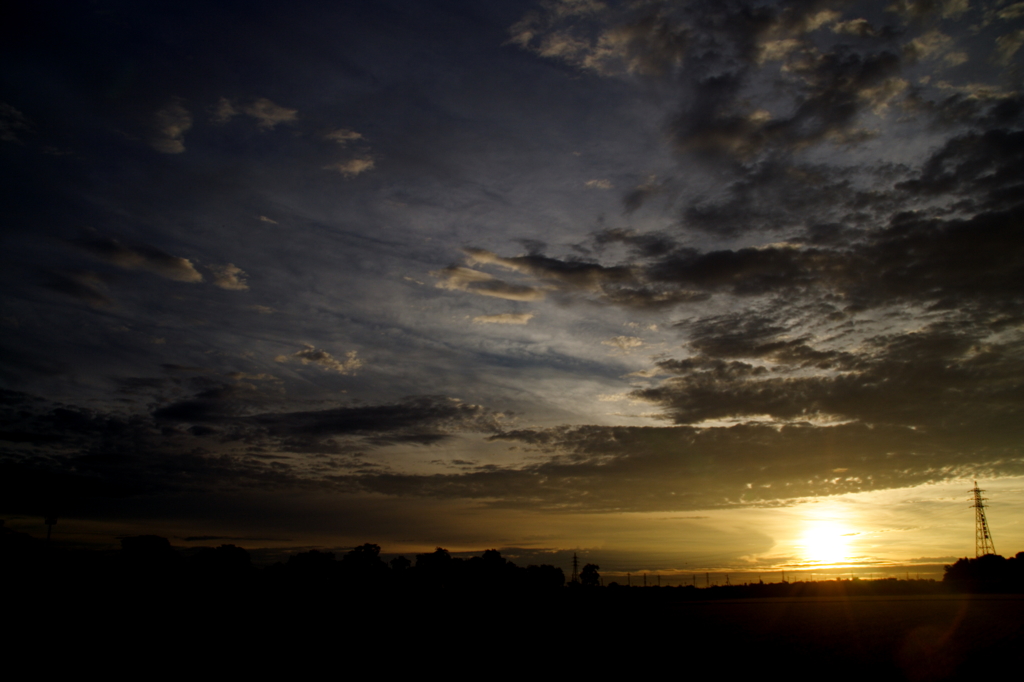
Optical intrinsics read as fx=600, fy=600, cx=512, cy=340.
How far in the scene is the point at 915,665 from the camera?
88.4 ft

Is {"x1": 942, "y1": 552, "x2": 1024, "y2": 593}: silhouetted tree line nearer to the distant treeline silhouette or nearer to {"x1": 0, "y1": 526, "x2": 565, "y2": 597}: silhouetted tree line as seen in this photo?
the distant treeline silhouette

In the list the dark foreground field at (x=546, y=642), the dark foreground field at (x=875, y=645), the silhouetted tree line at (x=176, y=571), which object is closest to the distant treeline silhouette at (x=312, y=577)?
the silhouetted tree line at (x=176, y=571)

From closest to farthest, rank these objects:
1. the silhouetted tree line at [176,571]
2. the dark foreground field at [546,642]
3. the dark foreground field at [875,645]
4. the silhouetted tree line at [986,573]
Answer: the dark foreground field at [875,645] → the dark foreground field at [546,642] → the silhouetted tree line at [176,571] → the silhouetted tree line at [986,573]

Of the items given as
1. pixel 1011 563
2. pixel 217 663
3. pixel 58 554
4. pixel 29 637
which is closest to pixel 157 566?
pixel 58 554

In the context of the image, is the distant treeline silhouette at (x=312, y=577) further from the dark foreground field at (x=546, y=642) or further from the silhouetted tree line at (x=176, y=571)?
the dark foreground field at (x=546, y=642)

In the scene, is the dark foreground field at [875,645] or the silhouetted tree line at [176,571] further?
the silhouetted tree line at [176,571]

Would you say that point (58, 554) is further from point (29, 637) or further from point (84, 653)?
point (84, 653)

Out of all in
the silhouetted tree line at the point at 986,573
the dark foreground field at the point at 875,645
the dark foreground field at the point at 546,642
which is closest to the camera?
the dark foreground field at the point at 875,645

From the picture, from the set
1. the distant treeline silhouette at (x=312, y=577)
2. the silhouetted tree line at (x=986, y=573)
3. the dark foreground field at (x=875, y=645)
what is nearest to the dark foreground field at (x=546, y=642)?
the dark foreground field at (x=875, y=645)

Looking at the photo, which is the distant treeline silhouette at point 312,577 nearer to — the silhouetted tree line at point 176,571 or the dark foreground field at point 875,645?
the silhouetted tree line at point 176,571

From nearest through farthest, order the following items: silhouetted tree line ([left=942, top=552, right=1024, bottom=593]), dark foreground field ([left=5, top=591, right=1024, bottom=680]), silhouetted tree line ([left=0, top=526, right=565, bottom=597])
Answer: dark foreground field ([left=5, top=591, right=1024, bottom=680])
silhouetted tree line ([left=0, top=526, right=565, bottom=597])
silhouetted tree line ([left=942, top=552, right=1024, bottom=593])

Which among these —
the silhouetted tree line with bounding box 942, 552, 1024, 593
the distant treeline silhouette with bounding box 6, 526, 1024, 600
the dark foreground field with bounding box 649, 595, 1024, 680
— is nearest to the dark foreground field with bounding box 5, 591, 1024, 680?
the dark foreground field with bounding box 649, 595, 1024, 680

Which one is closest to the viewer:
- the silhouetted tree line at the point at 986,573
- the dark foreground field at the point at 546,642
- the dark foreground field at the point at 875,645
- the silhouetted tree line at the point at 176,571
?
the dark foreground field at the point at 875,645

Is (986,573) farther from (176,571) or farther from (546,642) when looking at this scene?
(176,571)
